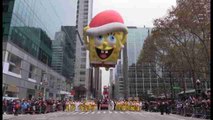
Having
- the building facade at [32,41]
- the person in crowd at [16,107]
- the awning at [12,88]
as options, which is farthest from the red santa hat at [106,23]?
the awning at [12,88]

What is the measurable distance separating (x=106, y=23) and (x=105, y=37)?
0.46 meters

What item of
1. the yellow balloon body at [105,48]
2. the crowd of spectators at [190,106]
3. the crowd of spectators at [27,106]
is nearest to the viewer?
the yellow balloon body at [105,48]

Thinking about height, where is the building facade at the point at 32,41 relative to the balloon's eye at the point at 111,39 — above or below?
above

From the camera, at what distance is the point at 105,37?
34.8ft

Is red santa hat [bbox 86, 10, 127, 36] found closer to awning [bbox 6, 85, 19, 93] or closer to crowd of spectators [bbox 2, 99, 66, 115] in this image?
crowd of spectators [bbox 2, 99, 66, 115]

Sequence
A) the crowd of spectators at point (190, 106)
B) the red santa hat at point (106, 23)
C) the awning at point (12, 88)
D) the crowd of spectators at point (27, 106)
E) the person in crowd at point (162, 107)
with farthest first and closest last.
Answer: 1. the person in crowd at point (162, 107)
2. the awning at point (12, 88)
3. the crowd of spectators at point (27, 106)
4. the crowd of spectators at point (190, 106)
5. the red santa hat at point (106, 23)

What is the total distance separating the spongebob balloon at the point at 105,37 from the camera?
34.3ft

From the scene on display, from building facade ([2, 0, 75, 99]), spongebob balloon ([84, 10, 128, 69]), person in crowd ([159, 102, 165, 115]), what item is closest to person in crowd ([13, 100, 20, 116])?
building facade ([2, 0, 75, 99])

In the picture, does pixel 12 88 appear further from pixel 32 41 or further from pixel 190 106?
pixel 190 106

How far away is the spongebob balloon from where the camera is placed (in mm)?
10469

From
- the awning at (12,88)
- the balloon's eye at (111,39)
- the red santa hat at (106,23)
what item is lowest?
Result: the balloon's eye at (111,39)

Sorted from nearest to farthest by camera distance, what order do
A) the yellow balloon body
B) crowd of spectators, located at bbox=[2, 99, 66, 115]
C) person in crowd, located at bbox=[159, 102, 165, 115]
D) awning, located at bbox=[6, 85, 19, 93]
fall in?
the yellow balloon body → crowd of spectators, located at bbox=[2, 99, 66, 115] → awning, located at bbox=[6, 85, 19, 93] → person in crowd, located at bbox=[159, 102, 165, 115]

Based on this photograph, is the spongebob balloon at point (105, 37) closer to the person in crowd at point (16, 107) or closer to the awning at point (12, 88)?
the person in crowd at point (16, 107)

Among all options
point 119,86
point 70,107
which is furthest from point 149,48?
point 119,86
